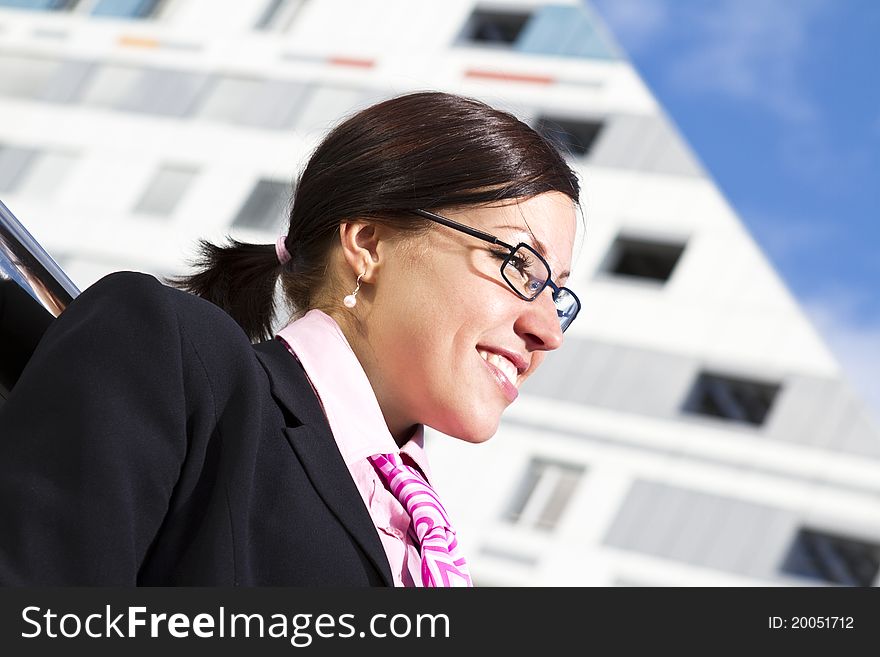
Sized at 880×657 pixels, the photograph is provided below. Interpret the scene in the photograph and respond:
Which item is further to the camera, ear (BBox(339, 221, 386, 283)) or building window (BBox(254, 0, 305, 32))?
building window (BBox(254, 0, 305, 32))

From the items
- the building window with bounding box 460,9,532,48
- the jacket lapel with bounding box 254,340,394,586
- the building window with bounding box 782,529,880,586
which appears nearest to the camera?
the jacket lapel with bounding box 254,340,394,586

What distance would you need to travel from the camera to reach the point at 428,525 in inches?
63.2

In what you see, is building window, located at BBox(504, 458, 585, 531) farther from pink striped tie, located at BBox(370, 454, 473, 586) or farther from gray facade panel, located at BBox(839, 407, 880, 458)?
pink striped tie, located at BBox(370, 454, 473, 586)

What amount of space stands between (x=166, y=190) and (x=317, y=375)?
17608 millimetres

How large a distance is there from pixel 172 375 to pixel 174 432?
0.06 metres

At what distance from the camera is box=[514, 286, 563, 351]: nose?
1743mm

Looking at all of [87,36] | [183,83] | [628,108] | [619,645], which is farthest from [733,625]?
[87,36]

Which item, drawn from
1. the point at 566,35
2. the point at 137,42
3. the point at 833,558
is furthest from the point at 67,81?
the point at 833,558

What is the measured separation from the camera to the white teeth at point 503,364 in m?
1.72

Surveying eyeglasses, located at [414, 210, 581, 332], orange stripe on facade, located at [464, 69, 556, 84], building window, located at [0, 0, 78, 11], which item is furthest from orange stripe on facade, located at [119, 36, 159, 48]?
eyeglasses, located at [414, 210, 581, 332]

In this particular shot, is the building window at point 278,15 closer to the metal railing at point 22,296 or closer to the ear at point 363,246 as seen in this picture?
the ear at point 363,246

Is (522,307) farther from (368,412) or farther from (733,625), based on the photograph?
(733,625)

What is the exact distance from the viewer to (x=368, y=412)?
5.40 feet

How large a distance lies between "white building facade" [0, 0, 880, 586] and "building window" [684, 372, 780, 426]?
32mm
